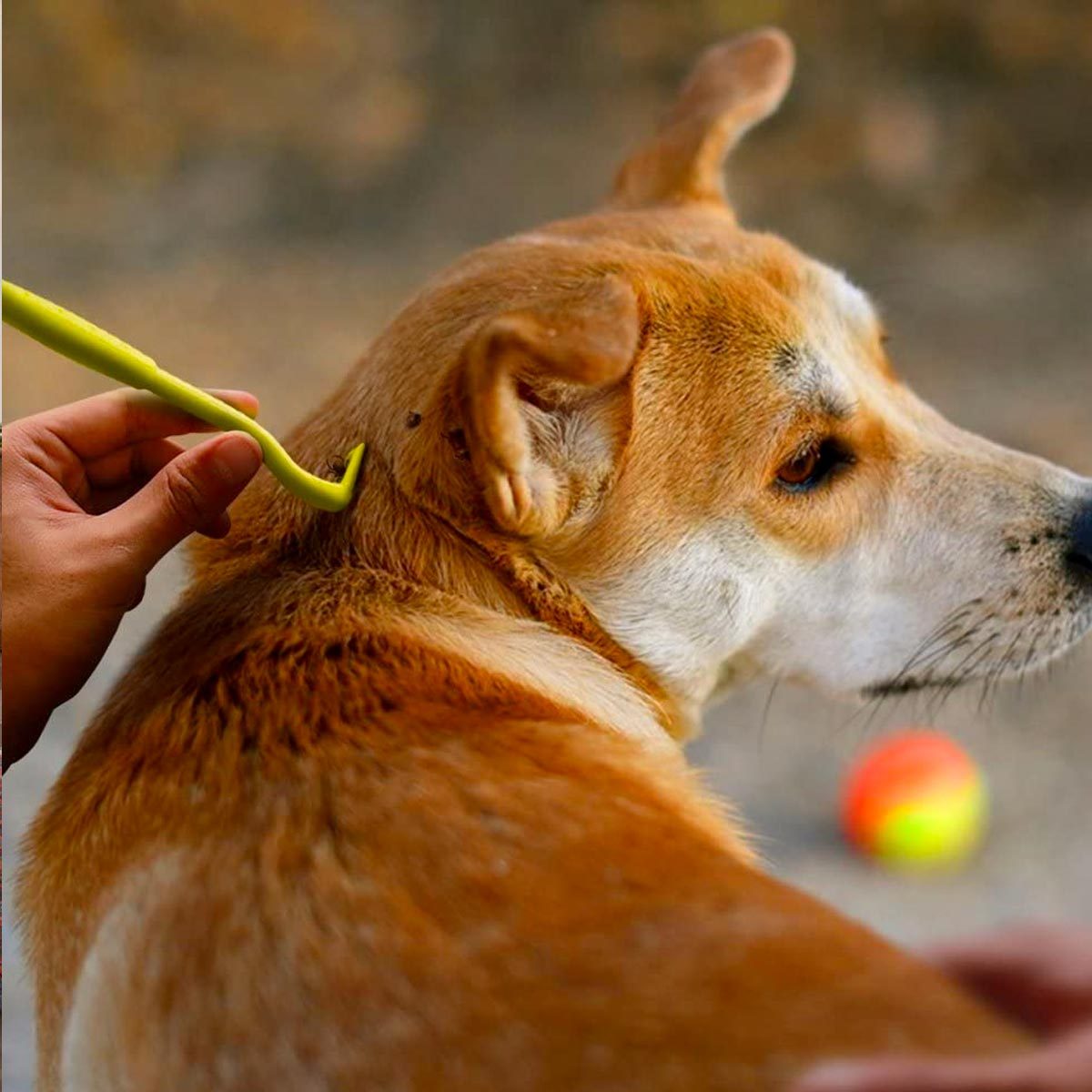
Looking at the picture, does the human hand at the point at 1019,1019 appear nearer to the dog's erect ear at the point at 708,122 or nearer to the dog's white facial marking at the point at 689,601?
the dog's white facial marking at the point at 689,601

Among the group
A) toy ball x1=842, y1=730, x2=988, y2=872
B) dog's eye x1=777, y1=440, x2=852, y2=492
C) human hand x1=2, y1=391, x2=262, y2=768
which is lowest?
toy ball x1=842, y1=730, x2=988, y2=872

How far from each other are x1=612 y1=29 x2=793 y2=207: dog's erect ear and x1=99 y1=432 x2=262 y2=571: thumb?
107cm

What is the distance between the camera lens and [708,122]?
2.62m

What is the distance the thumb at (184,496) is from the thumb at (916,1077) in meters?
0.97

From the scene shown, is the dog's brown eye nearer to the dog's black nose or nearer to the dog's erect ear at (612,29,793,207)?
the dog's black nose

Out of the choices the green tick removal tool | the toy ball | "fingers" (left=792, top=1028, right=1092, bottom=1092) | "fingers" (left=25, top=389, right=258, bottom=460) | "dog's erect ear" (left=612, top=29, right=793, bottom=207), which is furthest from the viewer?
the toy ball

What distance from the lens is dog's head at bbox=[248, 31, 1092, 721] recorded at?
1825mm

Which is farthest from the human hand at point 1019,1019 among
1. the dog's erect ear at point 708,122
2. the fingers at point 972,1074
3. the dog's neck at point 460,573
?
the dog's erect ear at point 708,122

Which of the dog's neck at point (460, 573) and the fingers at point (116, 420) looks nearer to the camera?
the dog's neck at point (460, 573)

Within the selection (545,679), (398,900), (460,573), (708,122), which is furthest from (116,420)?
(708,122)

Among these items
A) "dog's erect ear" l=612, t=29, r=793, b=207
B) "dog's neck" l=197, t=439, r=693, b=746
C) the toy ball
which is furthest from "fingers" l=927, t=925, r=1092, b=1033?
the toy ball

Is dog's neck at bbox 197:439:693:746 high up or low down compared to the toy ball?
up

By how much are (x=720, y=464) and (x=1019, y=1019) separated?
1.00 metres

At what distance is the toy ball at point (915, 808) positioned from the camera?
387 centimetres
